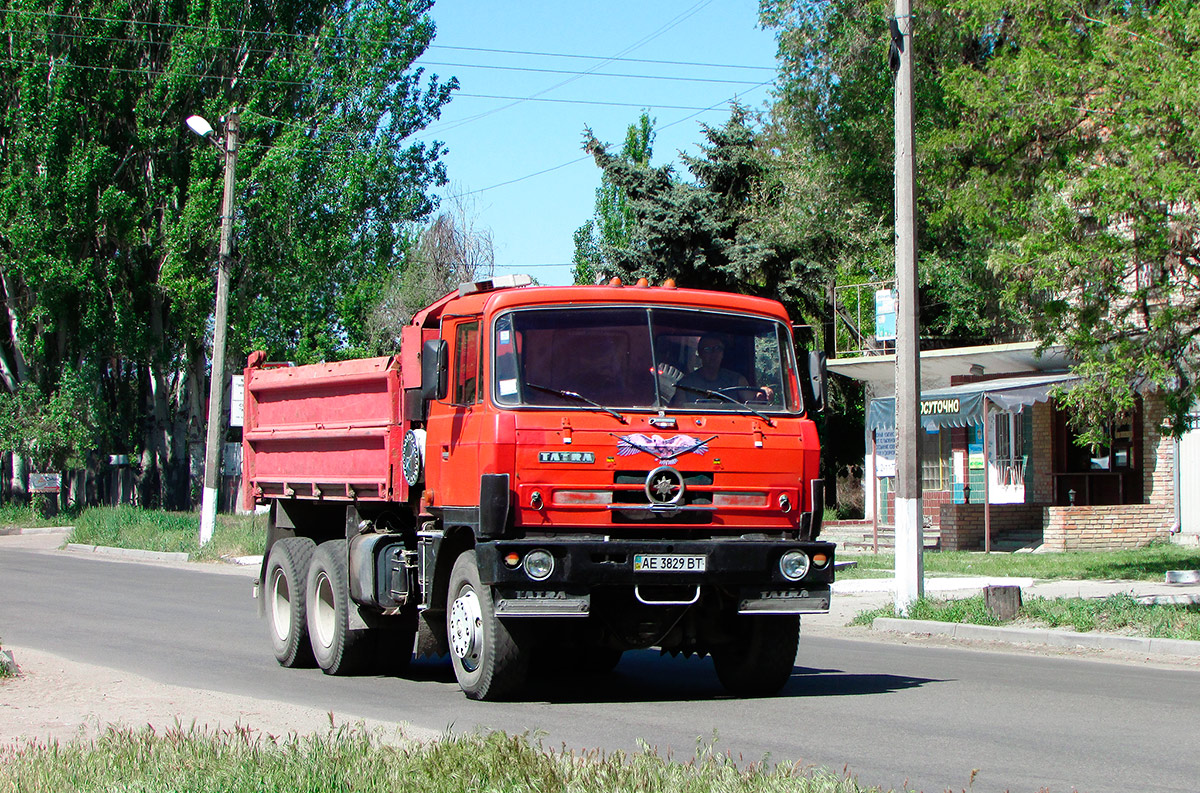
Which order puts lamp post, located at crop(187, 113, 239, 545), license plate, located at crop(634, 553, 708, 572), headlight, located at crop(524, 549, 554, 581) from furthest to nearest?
lamp post, located at crop(187, 113, 239, 545) → license plate, located at crop(634, 553, 708, 572) → headlight, located at crop(524, 549, 554, 581)

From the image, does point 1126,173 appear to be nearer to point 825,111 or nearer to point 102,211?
point 825,111

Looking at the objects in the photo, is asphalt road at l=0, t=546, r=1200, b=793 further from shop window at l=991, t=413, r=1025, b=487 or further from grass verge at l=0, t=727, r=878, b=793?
shop window at l=991, t=413, r=1025, b=487

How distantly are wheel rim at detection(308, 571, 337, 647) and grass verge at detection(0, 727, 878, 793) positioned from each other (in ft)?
15.7

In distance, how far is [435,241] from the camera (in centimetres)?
4850

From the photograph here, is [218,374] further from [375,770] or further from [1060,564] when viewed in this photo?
[375,770]

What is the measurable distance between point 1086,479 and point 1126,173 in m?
15.2

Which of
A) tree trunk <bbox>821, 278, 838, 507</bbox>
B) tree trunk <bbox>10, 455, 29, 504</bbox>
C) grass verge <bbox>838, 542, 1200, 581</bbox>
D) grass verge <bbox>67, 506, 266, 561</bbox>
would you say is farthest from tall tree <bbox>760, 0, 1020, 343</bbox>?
tree trunk <bbox>10, 455, 29, 504</bbox>

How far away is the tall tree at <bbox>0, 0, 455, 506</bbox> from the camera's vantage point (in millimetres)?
36875

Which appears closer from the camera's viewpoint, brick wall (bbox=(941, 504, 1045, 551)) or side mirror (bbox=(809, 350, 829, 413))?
side mirror (bbox=(809, 350, 829, 413))

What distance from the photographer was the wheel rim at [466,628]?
32.5 feet

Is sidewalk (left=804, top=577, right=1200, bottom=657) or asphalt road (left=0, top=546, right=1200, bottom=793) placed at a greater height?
sidewalk (left=804, top=577, right=1200, bottom=657)

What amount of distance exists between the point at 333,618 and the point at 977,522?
19157mm

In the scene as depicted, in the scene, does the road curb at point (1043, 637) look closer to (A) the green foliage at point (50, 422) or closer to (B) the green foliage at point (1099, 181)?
(B) the green foliage at point (1099, 181)

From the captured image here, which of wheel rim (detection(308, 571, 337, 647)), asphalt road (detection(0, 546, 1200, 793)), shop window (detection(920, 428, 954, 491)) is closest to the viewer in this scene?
asphalt road (detection(0, 546, 1200, 793))
